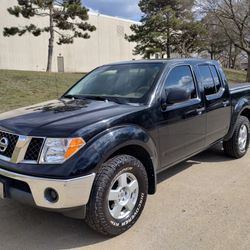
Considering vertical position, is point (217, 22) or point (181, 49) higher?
point (217, 22)

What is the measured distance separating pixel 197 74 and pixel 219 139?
122 centimetres

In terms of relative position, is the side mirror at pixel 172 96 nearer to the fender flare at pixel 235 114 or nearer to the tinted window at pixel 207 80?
the tinted window at pixel 207 80

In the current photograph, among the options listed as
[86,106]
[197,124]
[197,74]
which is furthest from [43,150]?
[197,74]

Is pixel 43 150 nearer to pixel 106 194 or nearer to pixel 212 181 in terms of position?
pixel 106 194

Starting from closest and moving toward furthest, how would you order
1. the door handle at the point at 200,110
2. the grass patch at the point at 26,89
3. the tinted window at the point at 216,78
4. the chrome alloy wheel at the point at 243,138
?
the door handle at the point at 200,110 → the tinted window at the point at 216,78 → the chrome alloy wheel at the point at 243,138 → the grass patch at the point at 26,89

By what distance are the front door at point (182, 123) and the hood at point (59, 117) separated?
0.56m

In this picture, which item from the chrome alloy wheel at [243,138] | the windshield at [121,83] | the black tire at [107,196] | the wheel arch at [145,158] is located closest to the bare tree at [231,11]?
the chrome alloy wheel at [243,138]

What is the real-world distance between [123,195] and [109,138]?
0.63m

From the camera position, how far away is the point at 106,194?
304 cm

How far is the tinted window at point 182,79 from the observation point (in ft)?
13.4

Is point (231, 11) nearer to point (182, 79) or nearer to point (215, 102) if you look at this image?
point (215, 102)

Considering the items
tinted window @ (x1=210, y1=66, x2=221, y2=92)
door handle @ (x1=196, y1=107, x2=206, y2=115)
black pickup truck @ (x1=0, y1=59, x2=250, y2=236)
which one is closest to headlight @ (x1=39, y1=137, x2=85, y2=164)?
black pickup truck @ (x1=0, y1=59, x2=250, y2=236)

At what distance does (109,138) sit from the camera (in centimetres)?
309

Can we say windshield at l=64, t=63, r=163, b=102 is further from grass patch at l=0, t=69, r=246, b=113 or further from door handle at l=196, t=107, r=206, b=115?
grass patch at l=0, t=69, r=246, b=113
